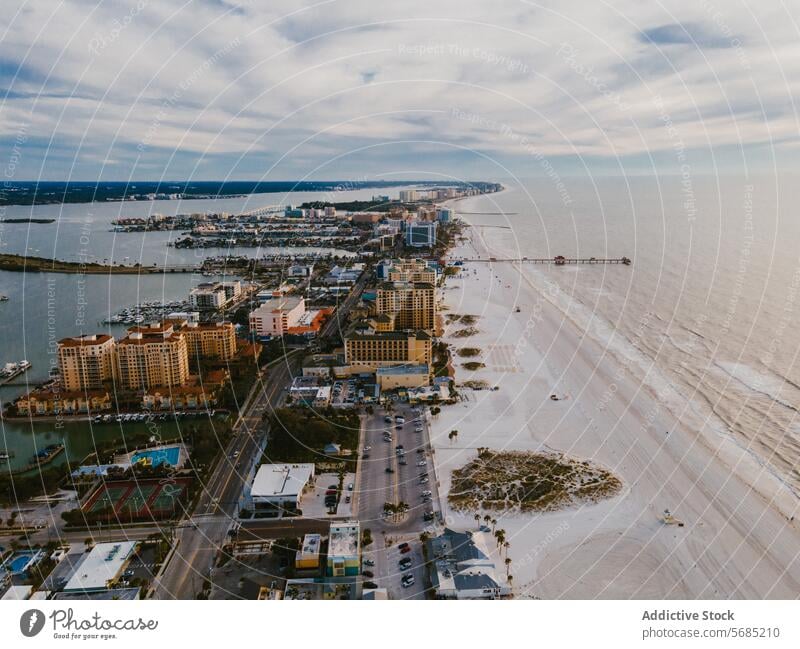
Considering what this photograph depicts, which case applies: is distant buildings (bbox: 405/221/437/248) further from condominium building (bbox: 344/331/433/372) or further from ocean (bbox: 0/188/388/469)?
condominium building (bbox: 344/331/433/372)

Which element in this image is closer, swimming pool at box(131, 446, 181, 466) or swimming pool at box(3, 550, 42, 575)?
swimming pool at box(3, 550, 42, 575)

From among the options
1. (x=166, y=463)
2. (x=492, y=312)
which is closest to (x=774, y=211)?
(x=492, y=312)

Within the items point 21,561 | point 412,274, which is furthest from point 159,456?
point 412,274

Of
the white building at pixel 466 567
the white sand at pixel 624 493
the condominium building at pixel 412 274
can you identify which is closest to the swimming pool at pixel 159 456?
the white sand at pixel 624 493

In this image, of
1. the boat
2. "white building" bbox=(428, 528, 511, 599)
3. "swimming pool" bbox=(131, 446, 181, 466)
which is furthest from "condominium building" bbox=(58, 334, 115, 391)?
"white building" bbox=(428, 528, 511, 599)

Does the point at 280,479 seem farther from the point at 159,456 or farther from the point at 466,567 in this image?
the point at 466,567

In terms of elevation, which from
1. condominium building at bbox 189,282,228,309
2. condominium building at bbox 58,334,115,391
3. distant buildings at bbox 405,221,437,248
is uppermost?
distant buildings at bbox 405,221,437,248
